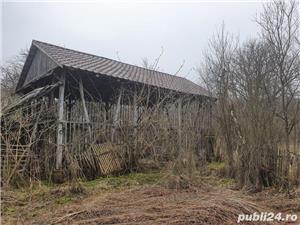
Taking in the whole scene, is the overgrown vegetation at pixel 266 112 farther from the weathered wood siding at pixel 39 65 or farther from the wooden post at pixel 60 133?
the weathered wood siding at pixel 39 65

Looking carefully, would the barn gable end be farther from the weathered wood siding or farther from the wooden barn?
the wooden barn

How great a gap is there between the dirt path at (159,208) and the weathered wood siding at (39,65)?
280 inches

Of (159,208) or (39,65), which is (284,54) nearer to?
(159,208)

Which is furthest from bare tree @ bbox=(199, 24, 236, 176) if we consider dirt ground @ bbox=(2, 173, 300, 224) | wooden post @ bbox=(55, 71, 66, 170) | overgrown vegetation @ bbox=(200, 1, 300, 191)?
wooden post @ bbox=(55, 71, 66, 170)

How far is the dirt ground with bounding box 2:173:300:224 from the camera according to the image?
4.82m

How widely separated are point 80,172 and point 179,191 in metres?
3.77

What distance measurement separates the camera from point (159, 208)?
5.29 meters

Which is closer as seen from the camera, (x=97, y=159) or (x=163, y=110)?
(x=97, y=159)

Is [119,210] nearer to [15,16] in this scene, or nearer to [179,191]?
[179,191]

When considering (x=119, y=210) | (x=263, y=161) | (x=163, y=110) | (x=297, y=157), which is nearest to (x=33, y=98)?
(x=163, y=110)

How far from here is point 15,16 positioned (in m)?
9.50

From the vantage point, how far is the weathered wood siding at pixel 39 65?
12362 mm

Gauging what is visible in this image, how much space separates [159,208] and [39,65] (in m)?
10.0

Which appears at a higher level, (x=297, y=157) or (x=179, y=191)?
(x=297, y=157)
